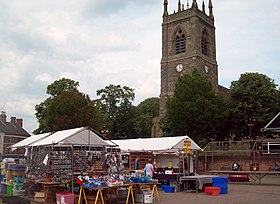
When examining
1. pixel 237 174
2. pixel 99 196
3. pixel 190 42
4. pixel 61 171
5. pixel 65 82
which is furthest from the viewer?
pixel 190 42

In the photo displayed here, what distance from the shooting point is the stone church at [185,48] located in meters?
53.4

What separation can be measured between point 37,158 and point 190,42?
4058 cm

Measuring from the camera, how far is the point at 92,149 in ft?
61.5

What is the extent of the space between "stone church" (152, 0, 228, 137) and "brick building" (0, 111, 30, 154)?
1100 inches

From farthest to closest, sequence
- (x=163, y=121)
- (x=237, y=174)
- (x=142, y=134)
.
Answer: (x=142, y=134), (x=163, y=121), (x=237, y=174)

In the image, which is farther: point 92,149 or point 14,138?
point 14,138

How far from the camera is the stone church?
5338 cm

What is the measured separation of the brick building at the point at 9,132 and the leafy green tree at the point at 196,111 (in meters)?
36.5

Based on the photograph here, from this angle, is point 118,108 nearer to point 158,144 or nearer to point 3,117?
point 3,117

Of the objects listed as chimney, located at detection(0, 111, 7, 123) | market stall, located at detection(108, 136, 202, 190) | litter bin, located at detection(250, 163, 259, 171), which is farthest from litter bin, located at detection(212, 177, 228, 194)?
chimney, located at detection(0, 111, 7, 123)

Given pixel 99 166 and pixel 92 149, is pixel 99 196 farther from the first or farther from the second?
pixel 99 166

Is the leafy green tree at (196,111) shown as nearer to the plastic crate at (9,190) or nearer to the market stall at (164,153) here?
the market stall at (164,153)

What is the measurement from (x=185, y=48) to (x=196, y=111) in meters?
18.6

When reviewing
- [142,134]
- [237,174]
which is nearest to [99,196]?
[237,174]
